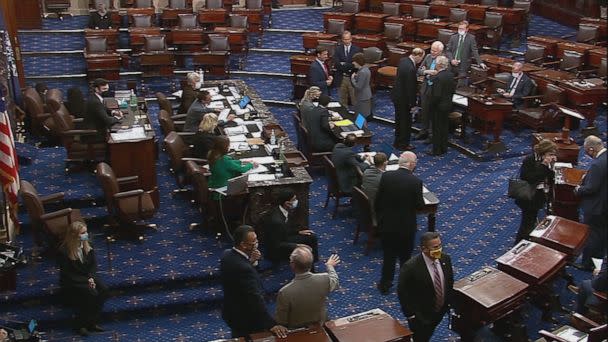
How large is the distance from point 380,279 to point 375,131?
4.65 metres

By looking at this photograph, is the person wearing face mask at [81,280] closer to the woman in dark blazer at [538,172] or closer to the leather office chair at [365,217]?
the leather office chair at [365,217]

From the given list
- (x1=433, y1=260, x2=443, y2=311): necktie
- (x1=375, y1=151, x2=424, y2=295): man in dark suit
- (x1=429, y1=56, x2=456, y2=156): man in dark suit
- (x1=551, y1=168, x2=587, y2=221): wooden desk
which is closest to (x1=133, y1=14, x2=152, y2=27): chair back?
(x1=429, y1=56, x2=456, y2=156): man in dark suit

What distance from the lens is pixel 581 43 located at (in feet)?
45.0

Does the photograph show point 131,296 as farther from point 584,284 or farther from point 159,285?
point 584,284

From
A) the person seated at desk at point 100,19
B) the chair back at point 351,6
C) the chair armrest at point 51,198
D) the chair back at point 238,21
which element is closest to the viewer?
the chair armrest at point 51,198

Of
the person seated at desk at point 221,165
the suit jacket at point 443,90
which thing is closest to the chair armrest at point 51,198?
the person seated at desk at point 221,165

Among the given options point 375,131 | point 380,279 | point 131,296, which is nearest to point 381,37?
point 375,131

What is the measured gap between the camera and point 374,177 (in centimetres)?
792

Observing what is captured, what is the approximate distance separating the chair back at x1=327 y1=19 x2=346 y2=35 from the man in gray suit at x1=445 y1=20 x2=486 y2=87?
3187 mm

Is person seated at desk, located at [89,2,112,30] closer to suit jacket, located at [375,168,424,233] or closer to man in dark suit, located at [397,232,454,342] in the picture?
suit jacket, located at [375,168,424,233]

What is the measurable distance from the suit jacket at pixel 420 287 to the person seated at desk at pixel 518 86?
234 inches

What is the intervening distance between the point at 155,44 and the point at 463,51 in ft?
18.7

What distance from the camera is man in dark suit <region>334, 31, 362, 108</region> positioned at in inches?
465

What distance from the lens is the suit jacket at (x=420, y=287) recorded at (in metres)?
5.83
